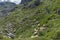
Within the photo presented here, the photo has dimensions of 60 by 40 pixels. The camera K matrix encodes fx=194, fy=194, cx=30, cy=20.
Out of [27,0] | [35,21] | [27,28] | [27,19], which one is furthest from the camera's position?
[27,0]

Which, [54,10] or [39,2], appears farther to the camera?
[39,2]

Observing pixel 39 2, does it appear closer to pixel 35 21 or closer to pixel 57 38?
pixel 35 21

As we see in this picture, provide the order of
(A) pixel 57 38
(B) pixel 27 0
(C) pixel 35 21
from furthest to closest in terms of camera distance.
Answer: (B) pixel 27 0
(C) pixel 35 21
(A) pixel 57 38

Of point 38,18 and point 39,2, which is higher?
point 39,2

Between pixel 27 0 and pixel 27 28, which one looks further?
pixel 27 0

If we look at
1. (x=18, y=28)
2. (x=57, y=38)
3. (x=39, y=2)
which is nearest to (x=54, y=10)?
(x=18, y=28)

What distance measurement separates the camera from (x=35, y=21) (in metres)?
69.4

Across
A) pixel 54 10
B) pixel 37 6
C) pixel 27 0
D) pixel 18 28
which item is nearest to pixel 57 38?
pixel 18 28

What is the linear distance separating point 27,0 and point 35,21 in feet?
161

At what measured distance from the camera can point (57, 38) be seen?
35969mm

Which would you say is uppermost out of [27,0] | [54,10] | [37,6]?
[27,0]

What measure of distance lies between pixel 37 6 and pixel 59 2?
13.3 m

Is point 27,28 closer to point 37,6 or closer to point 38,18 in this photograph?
point 38,18

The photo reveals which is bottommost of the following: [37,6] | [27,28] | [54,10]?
[27,28]
